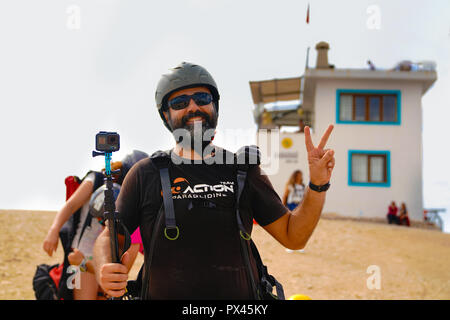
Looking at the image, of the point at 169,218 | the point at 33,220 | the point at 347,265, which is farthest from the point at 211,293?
the point at 33,220

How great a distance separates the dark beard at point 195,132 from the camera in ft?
7.13

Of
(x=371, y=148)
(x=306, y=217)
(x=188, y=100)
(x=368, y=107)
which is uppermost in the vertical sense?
(x=368, y=107)

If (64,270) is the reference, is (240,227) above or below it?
above

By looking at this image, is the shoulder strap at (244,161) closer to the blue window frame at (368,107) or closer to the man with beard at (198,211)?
the man with beard at (198,211)

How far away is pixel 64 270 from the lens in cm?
396

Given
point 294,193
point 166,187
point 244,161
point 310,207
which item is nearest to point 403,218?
point 294,193

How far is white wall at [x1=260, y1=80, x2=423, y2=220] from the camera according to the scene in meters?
18.8

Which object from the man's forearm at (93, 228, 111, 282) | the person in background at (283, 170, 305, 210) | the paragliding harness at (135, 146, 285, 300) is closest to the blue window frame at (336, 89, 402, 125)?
the person in background at (283, 170, 305, 210)

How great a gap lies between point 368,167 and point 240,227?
61.0 feet

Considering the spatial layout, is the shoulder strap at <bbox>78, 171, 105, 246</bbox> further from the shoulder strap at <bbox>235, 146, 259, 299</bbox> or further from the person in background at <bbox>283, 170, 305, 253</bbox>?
the person in background at <bbox>283, 170, 305, 253</bbox>

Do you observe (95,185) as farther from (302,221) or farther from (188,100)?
(302,221)

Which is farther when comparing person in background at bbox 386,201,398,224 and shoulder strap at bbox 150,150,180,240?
person in background at bbox 386,201,398,224

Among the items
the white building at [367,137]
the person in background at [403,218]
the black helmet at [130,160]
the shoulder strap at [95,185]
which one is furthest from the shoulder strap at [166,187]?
the person in background at [403,218]

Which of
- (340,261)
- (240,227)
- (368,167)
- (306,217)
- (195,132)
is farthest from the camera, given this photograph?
(368,167)
